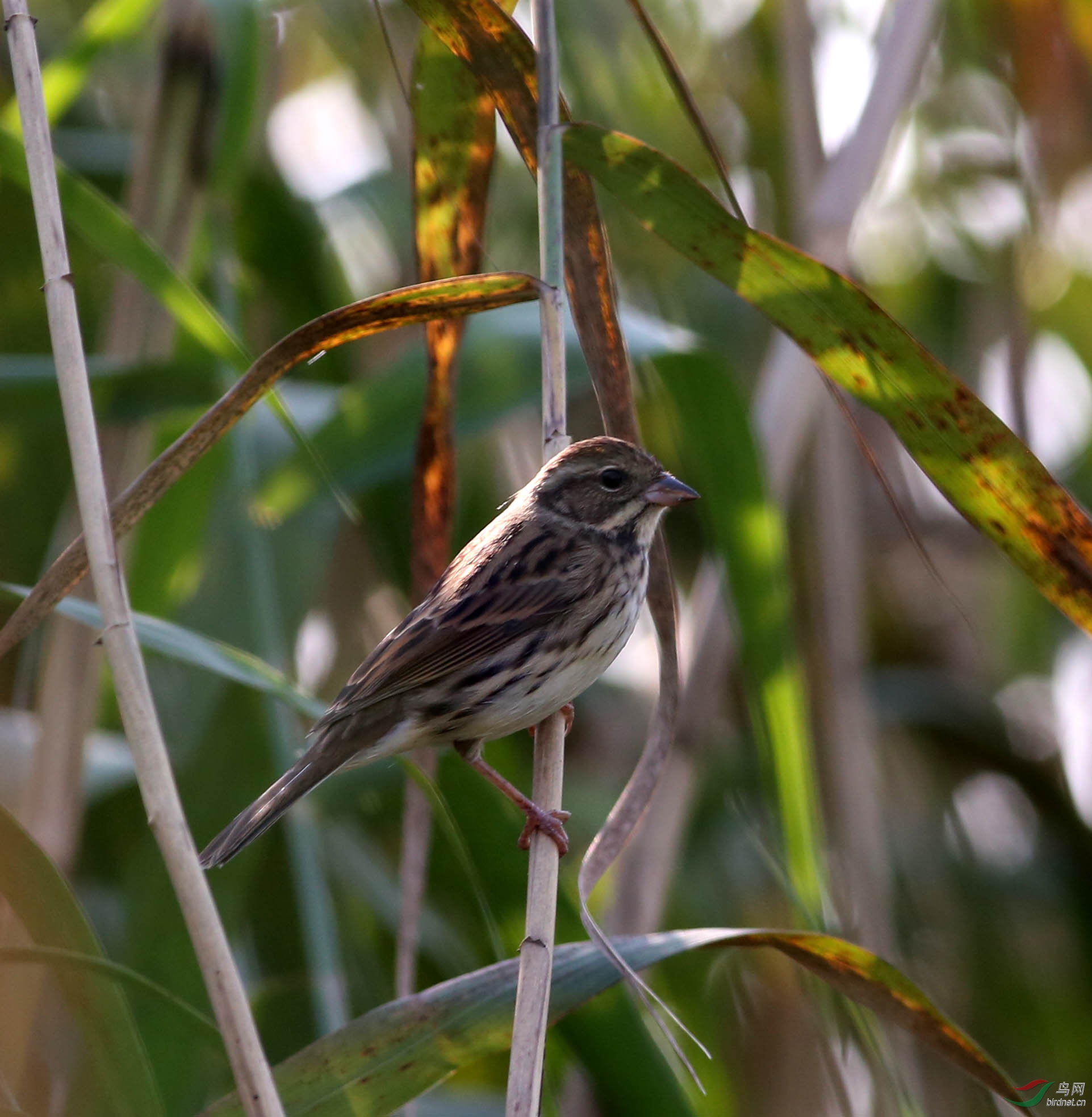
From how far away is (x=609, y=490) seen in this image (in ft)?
9.43

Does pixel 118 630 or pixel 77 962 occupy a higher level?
pixel 118 630

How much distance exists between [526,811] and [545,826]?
0.55 metres

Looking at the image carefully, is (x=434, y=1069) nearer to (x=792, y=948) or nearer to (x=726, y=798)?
(x=792, y=948)

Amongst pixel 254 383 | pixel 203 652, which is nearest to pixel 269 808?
pixel 203 652

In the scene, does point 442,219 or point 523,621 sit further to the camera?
point 523,621

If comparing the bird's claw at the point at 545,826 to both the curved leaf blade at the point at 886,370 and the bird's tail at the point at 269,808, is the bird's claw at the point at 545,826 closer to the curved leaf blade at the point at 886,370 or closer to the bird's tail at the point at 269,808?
the bird's tail at the point at 269,808

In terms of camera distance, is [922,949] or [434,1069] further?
[922,949]

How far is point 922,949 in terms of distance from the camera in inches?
162

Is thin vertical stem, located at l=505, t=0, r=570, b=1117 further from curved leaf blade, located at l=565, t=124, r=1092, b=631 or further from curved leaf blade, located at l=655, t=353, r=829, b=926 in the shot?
curved leaf blade, located at l=655, t=353, r=829, b=926

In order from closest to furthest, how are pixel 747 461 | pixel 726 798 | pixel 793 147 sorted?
1. pixel 747 461
2. pixel 793 147
3. pixel 726 798

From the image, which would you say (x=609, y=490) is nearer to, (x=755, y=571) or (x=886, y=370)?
(x=755, y=571)

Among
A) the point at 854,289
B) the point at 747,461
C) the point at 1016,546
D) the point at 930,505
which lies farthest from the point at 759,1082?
the point at 854,289

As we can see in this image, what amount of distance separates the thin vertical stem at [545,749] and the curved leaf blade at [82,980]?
1.78 feet

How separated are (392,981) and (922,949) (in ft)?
5.79
